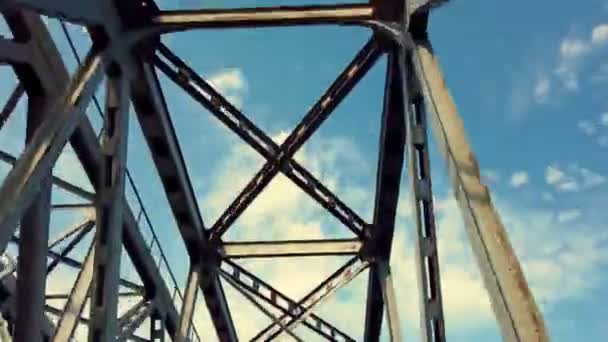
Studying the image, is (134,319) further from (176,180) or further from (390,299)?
(390,299)

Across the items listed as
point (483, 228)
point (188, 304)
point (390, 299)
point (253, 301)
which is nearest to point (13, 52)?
point (483, 228)

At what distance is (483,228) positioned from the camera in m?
7.25

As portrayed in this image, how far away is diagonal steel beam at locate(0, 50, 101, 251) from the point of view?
300 inches

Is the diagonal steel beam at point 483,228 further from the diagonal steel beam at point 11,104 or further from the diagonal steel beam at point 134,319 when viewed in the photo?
the diagonal steel beam at point 134,319

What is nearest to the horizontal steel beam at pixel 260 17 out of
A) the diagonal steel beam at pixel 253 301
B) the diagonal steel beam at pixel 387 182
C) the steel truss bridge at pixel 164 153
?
the steel truss bridge at pixel 164 153

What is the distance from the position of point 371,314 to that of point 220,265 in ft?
13.4

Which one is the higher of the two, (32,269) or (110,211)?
(110,211)

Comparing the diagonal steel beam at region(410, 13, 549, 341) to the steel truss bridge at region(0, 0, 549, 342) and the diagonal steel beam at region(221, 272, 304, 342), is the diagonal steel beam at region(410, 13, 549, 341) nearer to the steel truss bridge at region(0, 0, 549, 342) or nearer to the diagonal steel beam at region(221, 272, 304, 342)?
the steel truss bridge at region(0, 0, 549, 342)

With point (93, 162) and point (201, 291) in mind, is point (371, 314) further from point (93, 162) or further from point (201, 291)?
point (93, 162)

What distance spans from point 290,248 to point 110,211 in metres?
7.61

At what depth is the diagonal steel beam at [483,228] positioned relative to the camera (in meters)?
6.46

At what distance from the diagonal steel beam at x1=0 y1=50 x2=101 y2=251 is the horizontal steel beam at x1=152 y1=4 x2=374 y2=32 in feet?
6.22

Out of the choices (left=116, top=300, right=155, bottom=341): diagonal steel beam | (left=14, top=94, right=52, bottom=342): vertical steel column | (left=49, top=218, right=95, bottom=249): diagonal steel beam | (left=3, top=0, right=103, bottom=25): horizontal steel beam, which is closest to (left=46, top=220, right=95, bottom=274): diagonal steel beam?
(left=49, top=218, right=95, bottom=249): diagonal steel beam

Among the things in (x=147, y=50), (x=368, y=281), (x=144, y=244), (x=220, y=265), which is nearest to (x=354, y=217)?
(x=368, y=281)
